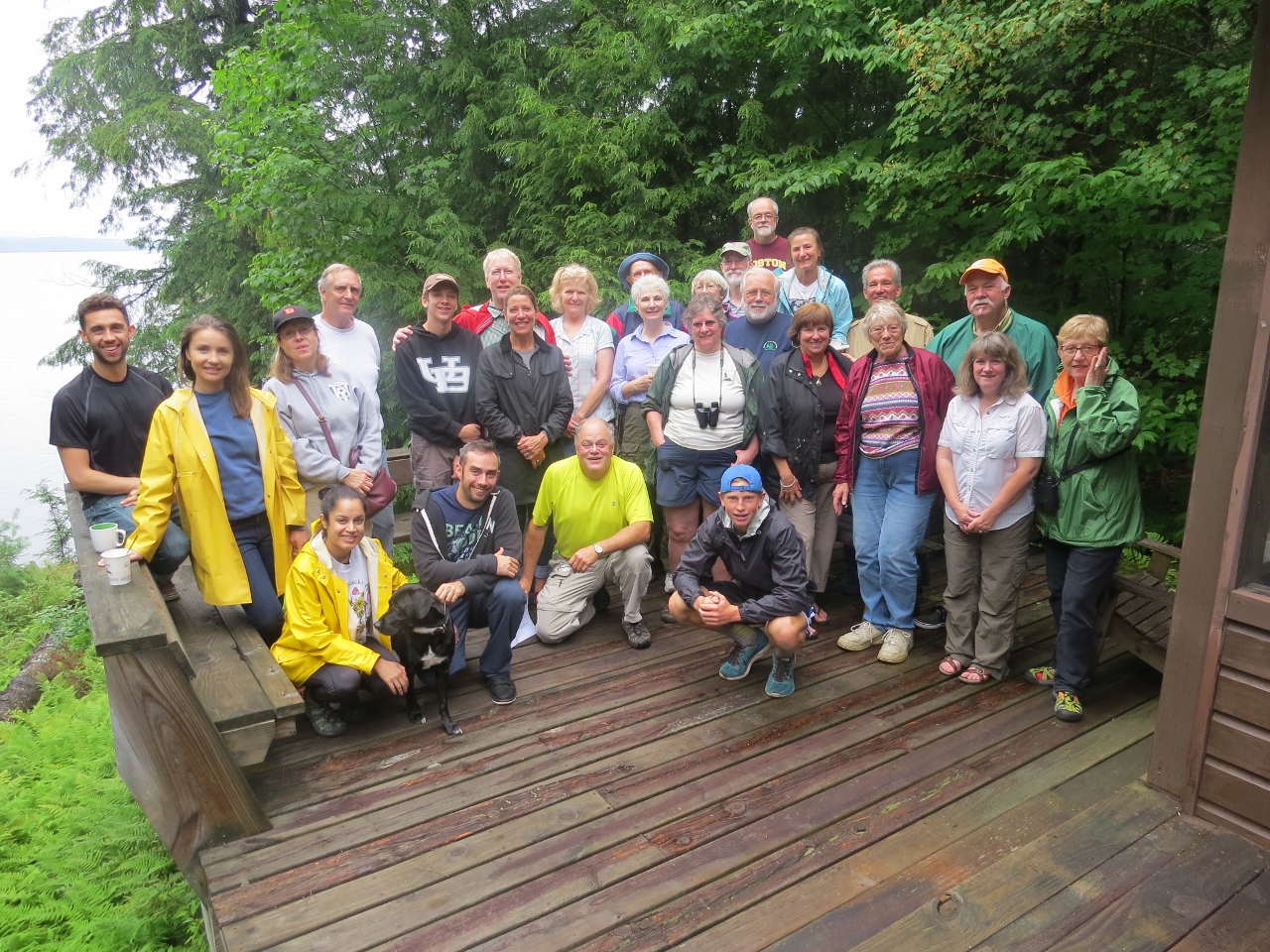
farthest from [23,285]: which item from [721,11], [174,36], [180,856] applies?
Result: [180,856]

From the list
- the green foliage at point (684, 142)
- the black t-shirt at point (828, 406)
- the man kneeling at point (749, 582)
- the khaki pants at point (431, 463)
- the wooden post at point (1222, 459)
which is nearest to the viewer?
the wooden post at point (1222, 459)

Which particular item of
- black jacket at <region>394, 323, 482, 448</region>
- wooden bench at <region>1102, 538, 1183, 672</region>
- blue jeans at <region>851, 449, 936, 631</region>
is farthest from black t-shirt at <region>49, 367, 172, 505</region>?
wooden bench at <region>1102, 538, 1183, 672</region>

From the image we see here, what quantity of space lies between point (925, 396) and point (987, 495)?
577 mm

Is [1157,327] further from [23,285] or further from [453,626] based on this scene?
[23,285]

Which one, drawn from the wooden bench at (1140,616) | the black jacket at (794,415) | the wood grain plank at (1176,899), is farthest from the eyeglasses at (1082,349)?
the wood grain plank at (1176,899)

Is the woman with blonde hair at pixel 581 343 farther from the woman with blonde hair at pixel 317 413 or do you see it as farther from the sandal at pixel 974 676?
the sandal at pixel 974 676

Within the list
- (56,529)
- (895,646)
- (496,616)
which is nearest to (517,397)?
(496,616)

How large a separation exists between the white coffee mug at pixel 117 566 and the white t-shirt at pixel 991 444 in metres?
3.57

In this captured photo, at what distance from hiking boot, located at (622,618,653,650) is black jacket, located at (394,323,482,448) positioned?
56.8 inches

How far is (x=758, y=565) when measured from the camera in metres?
3.87

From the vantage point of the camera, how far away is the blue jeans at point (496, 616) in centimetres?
389

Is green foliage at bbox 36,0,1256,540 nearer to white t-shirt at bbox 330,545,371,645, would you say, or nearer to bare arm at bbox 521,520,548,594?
bare arm at bbox 521,520,548,594

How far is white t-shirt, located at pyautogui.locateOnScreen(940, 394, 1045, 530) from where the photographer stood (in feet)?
11.9

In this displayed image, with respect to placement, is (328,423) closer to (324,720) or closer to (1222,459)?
(324,720)
